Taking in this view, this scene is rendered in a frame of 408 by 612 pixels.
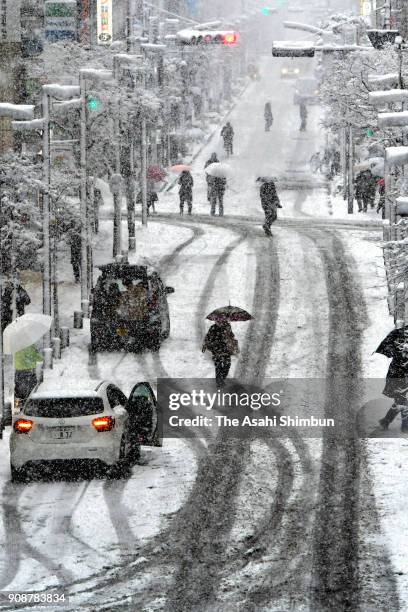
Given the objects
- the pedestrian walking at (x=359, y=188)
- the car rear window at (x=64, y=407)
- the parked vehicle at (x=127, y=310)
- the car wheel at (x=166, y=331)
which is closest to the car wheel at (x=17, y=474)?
the car rear window at (x=64, y=407)

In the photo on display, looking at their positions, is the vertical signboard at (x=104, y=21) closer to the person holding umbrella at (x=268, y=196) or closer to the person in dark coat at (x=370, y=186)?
the person in dark coat at (x=370, y=186)

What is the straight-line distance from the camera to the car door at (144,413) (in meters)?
22.0

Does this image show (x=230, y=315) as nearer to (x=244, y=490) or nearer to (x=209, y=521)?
(x=244, y=490)

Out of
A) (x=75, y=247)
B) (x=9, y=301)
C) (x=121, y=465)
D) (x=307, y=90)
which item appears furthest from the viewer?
(x=307, y=90)

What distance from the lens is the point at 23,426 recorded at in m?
20.1

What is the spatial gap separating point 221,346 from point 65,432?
681cm

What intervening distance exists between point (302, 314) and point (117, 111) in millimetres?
9489

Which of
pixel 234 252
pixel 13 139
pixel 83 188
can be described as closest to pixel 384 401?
pixel 83 188

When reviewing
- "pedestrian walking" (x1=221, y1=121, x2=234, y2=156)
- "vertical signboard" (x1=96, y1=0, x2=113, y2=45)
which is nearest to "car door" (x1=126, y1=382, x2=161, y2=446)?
"vertical signboard" (x1=96, y1=0, x2=113, y2=45)

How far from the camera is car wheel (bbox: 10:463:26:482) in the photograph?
20266 millimetres

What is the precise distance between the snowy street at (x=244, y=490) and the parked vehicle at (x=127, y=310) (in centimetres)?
31

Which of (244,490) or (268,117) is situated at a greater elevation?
(268,117)

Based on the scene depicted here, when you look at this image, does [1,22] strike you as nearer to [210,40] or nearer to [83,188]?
[210,40]

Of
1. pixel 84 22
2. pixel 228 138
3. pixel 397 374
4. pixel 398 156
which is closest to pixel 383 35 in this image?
pixel 397 374
